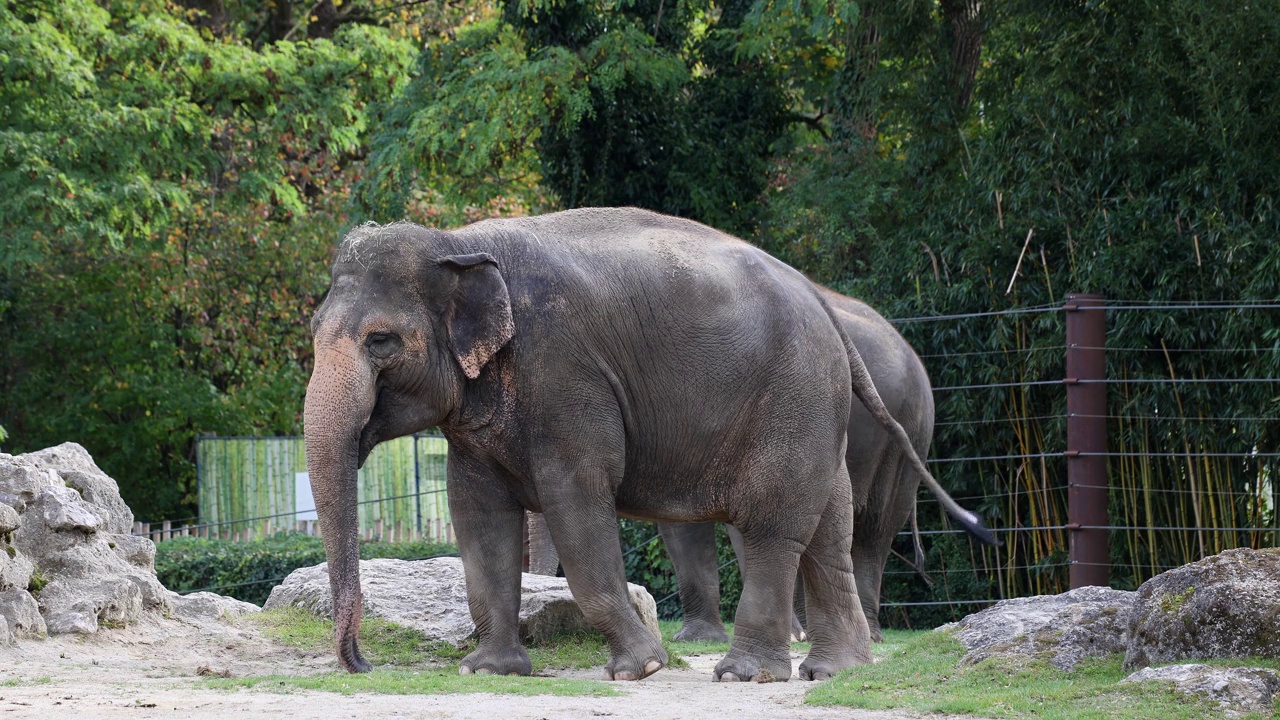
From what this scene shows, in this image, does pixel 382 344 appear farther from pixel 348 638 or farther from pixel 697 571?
pixel 697 571

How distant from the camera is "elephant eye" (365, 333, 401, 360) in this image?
274 inches

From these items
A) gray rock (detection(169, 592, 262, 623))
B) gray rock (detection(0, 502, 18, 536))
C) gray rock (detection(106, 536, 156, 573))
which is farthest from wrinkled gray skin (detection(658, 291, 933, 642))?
gray rock (detection(0, 502, 18, 536))

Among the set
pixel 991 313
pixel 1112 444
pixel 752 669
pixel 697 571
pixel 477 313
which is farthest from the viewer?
pixel 1112 444

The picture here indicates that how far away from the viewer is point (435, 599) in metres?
9.18

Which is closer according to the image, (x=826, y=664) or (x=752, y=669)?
(x=752, y=669)

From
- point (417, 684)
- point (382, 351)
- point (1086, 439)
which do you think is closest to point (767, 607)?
point (417, 684)

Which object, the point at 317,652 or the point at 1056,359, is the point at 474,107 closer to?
the point at 1056,359

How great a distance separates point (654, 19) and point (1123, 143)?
599cm

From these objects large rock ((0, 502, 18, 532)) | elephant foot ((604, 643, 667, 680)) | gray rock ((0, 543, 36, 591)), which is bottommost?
elephant foot ((604, 643, 667, 680))

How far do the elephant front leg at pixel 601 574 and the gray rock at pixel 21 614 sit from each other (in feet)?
9.04

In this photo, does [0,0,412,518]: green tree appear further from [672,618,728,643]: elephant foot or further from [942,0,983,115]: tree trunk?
[672,618,728,643]: elephant foot

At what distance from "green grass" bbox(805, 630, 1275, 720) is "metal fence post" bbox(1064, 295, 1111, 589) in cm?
410

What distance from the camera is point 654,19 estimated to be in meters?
16.7

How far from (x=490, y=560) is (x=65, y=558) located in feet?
8.45
